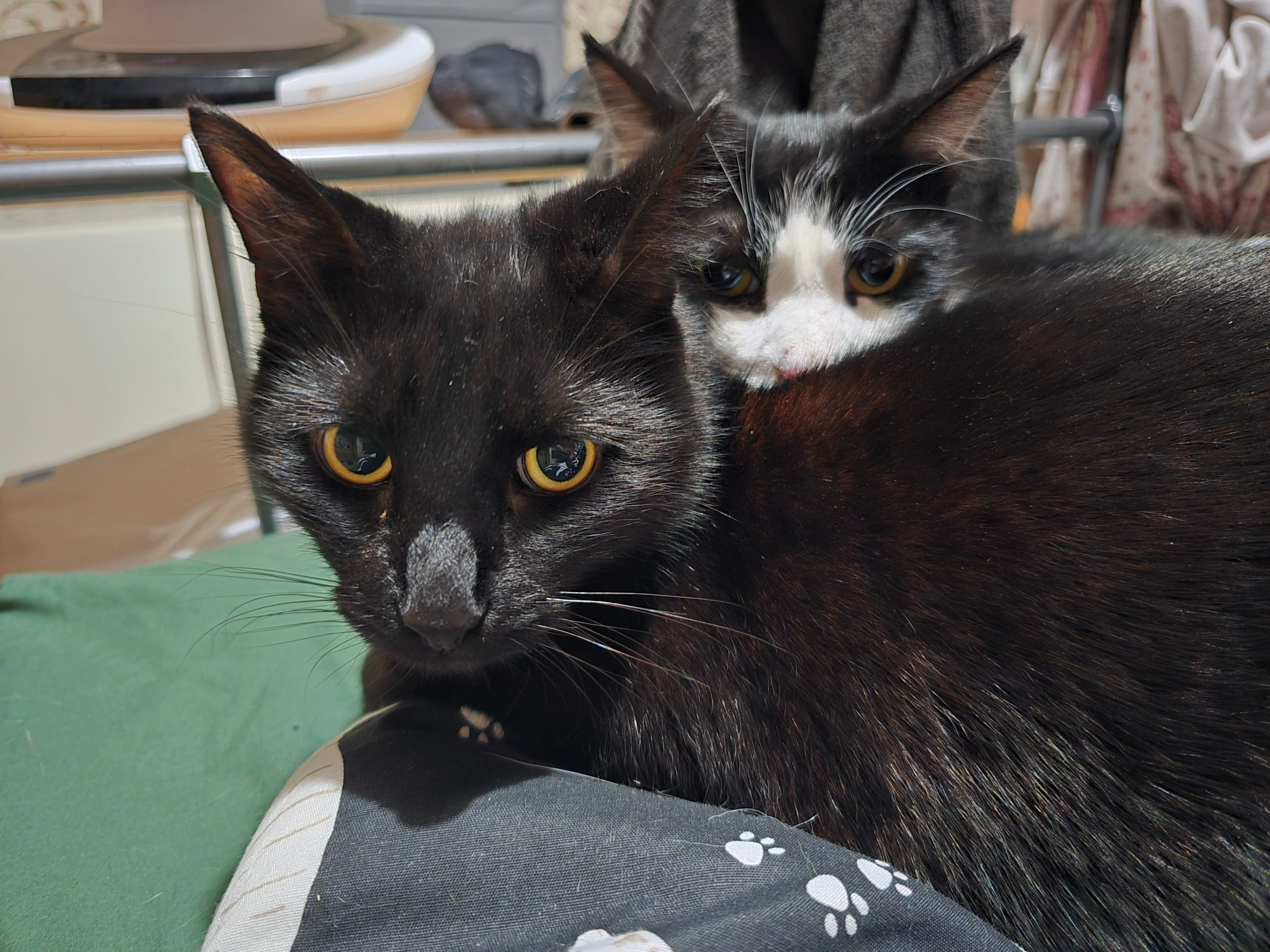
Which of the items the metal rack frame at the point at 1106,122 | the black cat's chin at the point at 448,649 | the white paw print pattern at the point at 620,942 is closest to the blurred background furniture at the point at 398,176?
the metal rack frame at the point at 1106,122

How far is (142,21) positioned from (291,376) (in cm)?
88

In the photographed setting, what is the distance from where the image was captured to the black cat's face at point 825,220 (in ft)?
3.18

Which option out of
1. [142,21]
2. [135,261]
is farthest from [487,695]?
[135,261]

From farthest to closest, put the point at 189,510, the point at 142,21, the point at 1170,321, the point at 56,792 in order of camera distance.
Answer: the point at 189,510 → the point at 142,21 → the point at 56,792 → the point at 1170,321

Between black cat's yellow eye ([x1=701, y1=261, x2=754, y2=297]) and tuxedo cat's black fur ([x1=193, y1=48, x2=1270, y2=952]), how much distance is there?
26 centimetres

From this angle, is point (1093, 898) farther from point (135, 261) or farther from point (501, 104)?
point (135, 261)

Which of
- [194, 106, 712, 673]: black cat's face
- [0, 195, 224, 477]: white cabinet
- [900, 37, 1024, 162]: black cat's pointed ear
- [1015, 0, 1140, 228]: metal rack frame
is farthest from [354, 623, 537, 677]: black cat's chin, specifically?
[1015, 0, 1140, 228]: metal rack frame

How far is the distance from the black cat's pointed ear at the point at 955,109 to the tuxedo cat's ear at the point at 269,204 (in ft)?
2.30

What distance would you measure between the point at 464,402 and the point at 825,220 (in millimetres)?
602

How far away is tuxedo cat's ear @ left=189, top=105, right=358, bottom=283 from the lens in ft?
2.07

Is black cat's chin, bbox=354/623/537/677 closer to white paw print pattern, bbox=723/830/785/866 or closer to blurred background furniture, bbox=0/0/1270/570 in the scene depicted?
white paw print pattern, bbox=723/830/785/866

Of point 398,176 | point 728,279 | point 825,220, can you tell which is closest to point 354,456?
point 728,279

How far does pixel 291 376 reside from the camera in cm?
72

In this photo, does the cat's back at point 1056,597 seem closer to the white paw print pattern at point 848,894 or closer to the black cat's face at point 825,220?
the white paw print pattern at point 848,894
